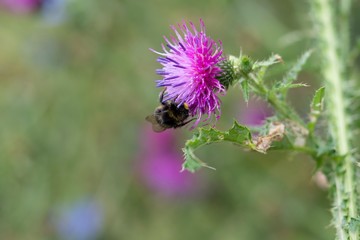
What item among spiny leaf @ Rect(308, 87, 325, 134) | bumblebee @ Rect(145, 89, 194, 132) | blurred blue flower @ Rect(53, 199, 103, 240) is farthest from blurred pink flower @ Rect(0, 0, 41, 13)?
spiny leaf @ Rect(308, 87, 325, 134)

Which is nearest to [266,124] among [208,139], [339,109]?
[208,139]

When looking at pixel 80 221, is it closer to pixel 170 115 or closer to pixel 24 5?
pixel 24 5

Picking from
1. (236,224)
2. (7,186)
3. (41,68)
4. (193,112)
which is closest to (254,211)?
(236,224)

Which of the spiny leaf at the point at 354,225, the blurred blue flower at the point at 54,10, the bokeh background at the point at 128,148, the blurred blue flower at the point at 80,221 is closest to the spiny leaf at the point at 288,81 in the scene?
the spiny leaf at the point at 354,225

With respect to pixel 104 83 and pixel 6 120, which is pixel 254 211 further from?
pixel 6 120

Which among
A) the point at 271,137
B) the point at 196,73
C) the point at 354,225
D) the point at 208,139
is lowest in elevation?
the point at 354,225

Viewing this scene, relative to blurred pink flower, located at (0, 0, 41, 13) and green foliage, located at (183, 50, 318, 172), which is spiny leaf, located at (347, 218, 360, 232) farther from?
blurred pink flower, located at (0, 0, 41, 13)
